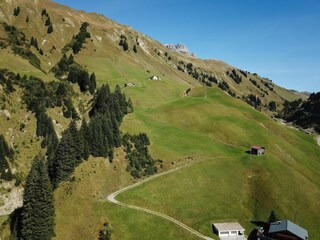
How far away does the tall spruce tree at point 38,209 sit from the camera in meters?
71.4

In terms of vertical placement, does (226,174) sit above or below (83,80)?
below

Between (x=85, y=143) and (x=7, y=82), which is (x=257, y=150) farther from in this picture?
(x=7, y=82)

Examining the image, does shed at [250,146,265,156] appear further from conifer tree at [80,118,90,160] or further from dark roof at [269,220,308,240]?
conifer tree at [80,118,90,160]

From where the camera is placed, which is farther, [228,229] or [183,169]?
[183,169]

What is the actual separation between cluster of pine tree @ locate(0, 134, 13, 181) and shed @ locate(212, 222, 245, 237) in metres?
64.4

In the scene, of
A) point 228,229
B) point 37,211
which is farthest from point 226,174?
point 37,211

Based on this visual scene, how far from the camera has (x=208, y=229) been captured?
8056 centimetres

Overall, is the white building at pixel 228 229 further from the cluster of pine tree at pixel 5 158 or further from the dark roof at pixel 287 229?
the cluster of pine tree at pixel 5 158

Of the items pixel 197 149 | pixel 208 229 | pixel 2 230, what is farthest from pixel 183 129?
pixel 2 230

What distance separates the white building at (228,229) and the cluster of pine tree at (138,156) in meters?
29.0

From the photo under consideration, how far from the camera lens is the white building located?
78812mm

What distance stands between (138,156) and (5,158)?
42.6 meters

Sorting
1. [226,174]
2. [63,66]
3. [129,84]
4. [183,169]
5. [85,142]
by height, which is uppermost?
[63,66]

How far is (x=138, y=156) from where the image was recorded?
4222 inches
